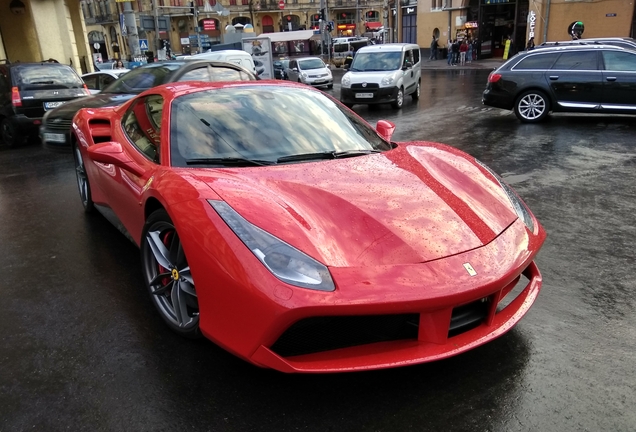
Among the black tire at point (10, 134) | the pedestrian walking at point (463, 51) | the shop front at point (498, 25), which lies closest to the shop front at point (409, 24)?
the shop front at point (498, 25)

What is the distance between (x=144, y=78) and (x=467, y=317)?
7431 mm

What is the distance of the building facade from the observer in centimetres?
2652

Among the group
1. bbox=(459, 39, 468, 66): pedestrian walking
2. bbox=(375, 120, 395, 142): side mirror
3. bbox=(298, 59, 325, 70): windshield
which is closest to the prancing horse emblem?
bbox=(375, 120, 395, 142): side mirror

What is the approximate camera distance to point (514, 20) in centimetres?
3272

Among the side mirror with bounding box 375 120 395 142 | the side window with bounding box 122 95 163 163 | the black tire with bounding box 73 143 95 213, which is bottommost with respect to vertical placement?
the black tire with bounding box 73 143 95 213

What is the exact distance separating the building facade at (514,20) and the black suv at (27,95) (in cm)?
2699

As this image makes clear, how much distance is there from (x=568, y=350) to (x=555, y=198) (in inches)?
119

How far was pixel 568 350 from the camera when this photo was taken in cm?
258

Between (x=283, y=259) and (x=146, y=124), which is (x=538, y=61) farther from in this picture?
(x=283, y=259)

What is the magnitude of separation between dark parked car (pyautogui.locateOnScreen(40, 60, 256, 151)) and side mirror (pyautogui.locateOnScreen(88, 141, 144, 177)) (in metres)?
4.40

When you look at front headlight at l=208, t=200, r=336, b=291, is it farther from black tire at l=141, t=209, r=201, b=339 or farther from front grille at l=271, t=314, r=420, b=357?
black tire at l=141, t=209, r=201, b=339

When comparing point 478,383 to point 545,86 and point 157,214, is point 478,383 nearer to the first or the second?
point 157,214

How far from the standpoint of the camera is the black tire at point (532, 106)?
32.3ft

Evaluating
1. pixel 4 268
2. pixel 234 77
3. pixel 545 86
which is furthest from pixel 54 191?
pixel 545 86
